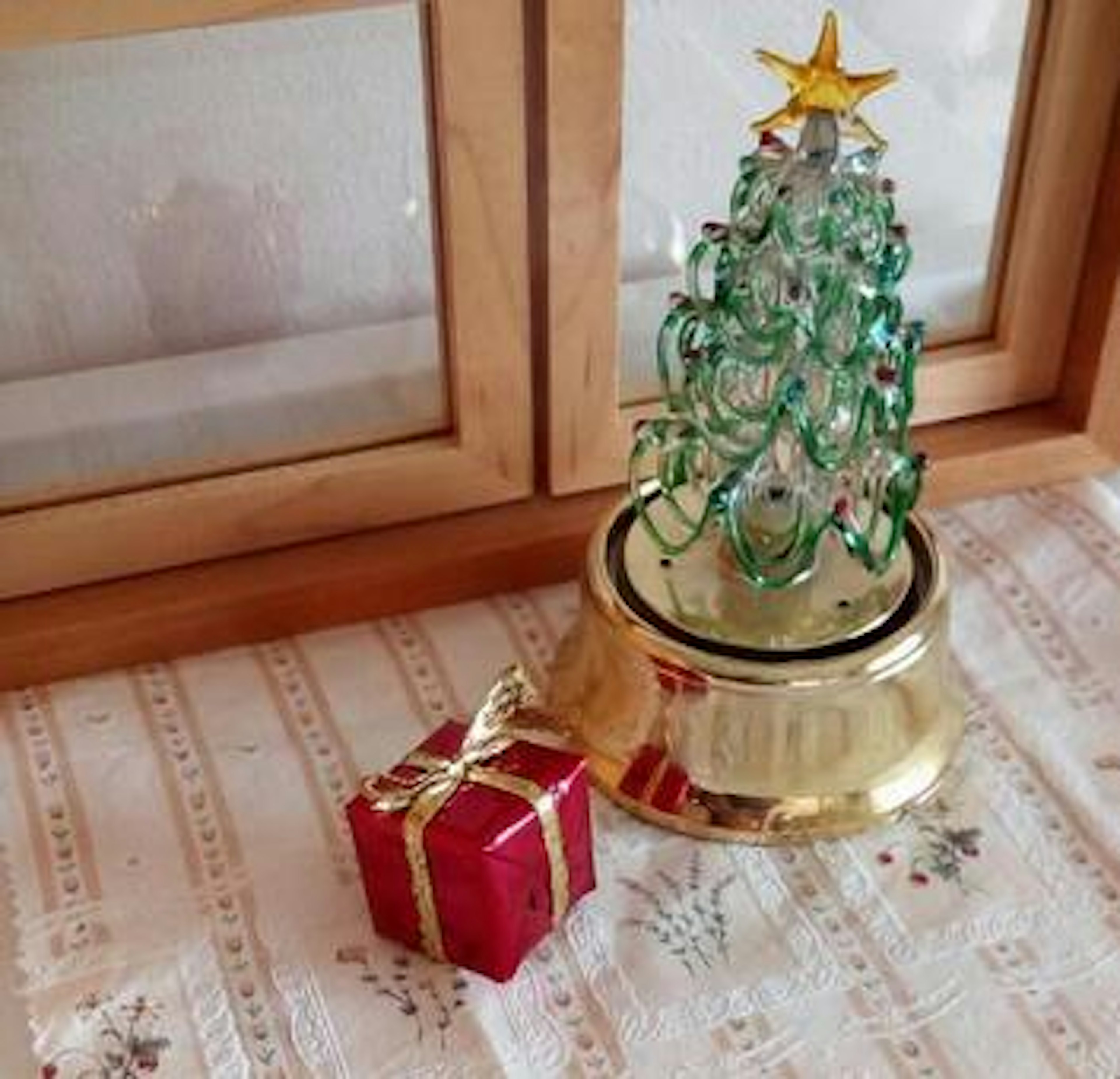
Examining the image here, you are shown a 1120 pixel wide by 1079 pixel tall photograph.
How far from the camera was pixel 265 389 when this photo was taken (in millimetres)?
841

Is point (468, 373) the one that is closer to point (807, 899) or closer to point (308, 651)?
point (308, 651)

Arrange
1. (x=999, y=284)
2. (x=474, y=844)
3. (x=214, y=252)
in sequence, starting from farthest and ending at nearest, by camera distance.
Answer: (x=999, y=284)
(x=214, y=252)
(x=474, y=844)

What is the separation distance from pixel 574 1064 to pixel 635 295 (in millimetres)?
321

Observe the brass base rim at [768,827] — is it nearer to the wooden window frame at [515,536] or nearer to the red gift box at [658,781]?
the red gift box at [658,781]

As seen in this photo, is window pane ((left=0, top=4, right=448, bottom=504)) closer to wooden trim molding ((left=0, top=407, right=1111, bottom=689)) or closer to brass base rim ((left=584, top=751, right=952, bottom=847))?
wooden trim molding ((left=0, top=407, right=1111, bottom=689))

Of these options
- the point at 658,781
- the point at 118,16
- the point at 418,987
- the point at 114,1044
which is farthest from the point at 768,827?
the point at 118,16

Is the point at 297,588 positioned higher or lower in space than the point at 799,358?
lower

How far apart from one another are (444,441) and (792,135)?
190 millimetres

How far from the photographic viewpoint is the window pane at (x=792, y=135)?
31.3 inches

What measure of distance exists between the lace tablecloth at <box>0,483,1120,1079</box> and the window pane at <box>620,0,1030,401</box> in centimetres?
15

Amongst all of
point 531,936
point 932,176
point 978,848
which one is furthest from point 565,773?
point 932,176

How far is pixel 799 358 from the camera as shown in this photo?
73 cm

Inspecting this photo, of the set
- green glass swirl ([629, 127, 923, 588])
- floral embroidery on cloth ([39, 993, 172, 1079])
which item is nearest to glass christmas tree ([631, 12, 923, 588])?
green glass swirl ([629, 127, 923, 588])

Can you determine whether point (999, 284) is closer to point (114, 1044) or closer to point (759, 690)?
point (759, 690)
